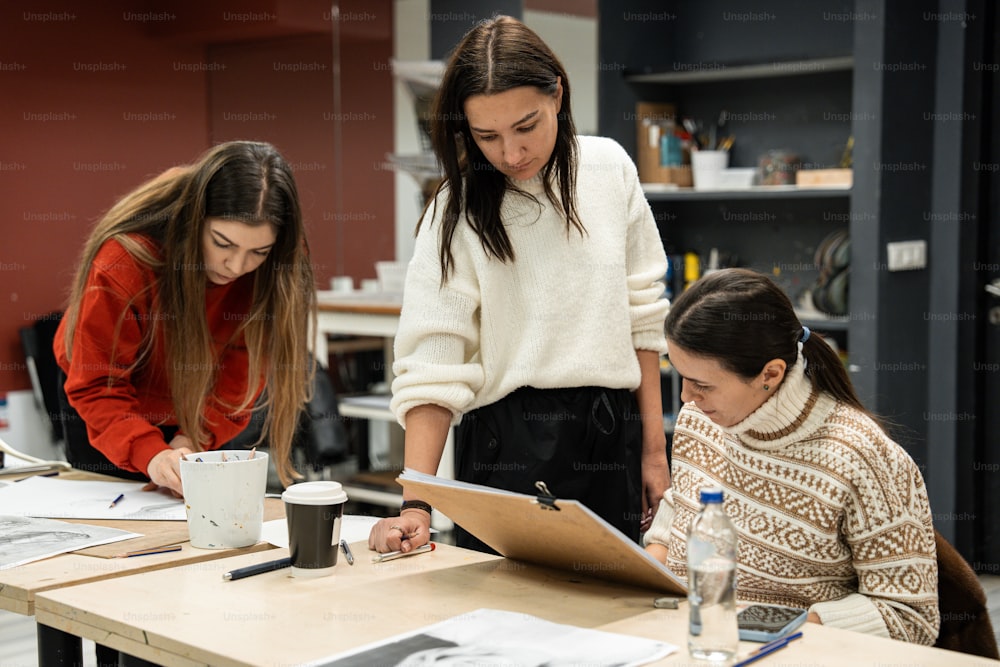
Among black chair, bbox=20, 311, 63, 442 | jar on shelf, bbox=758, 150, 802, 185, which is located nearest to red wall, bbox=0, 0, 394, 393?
black chair, bbox=20, 311, 63, 442

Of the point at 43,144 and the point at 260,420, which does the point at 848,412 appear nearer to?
the point at 260,420

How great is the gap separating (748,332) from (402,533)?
0.57 meters

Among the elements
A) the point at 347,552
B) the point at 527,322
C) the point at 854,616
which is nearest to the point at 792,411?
the point at 854,616

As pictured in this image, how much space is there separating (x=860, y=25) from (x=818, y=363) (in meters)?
2.53

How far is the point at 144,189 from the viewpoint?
2133 mm

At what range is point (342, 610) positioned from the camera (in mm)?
1370

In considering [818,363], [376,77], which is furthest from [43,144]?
[818,363]

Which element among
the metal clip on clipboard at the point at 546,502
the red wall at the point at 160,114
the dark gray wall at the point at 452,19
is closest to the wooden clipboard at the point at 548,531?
the metal clip on clipboard at the point at 546,502

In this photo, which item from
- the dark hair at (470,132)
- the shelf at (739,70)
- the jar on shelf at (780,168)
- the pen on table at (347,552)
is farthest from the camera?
the jar on shelf at (780,168)

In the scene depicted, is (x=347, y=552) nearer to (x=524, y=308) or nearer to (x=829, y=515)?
(x=524, y=308)

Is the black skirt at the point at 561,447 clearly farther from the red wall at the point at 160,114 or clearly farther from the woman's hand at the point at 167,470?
the red wall at the point at 160,114

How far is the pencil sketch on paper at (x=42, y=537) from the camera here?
1.62 meters

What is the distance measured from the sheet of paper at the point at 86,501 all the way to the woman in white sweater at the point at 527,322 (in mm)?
445

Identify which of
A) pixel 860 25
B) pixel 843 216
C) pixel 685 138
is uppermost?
pixel 860 25
